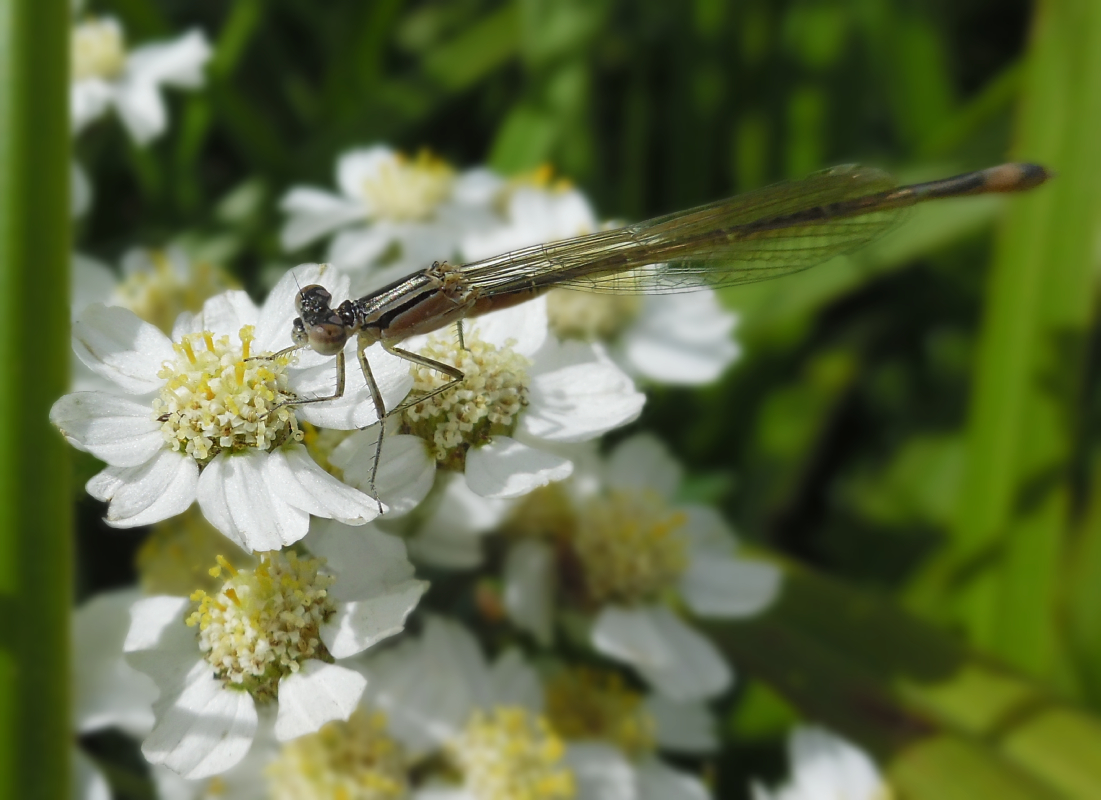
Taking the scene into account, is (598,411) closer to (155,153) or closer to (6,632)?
(6,632)

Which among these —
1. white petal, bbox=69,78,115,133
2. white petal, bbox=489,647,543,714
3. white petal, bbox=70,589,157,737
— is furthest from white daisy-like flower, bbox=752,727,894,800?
white petal, bbox=69,78,115,133

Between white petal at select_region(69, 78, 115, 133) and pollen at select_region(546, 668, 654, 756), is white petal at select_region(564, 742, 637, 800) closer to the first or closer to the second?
pollen at select_region(546, 668, 654, 756)

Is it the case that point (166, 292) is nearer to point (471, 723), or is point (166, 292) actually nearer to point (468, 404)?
point (468, 404)

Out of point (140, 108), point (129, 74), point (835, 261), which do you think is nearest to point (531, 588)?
point (835, 261)

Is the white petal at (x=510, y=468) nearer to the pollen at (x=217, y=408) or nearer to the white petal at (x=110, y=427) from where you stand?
the pollen at (x=217, y=408)

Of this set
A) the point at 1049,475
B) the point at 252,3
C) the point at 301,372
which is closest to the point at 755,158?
the point at 1049,475
